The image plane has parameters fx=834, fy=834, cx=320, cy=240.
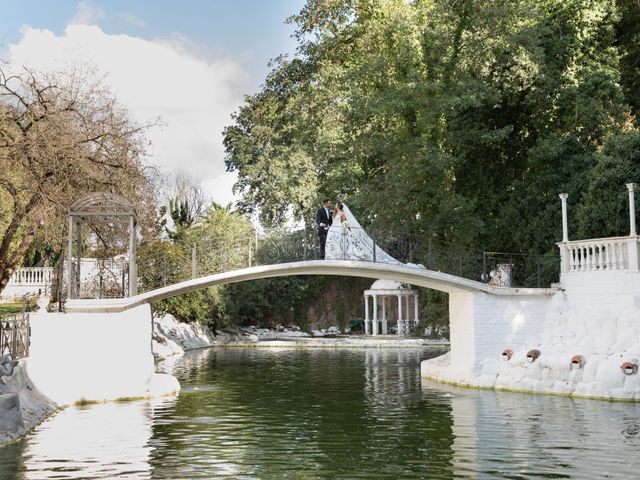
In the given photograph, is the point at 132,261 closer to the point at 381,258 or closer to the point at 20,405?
the point at 20,405

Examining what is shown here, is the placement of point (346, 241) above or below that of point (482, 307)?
above

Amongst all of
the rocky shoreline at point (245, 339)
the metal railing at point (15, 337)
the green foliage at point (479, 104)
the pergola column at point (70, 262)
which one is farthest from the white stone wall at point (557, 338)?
the rocky shoreline at point (245, 339)

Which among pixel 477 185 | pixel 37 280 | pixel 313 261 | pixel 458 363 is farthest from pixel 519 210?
pixel 37 280

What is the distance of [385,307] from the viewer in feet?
146

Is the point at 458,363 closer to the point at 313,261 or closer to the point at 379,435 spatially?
the point at 313,261

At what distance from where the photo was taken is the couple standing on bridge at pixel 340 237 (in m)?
21.4

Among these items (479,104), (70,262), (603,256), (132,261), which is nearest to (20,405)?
(70,262)

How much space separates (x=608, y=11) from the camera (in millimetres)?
28781

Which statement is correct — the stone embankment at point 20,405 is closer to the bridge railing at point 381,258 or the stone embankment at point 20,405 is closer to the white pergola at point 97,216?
the white pergola at point 97,216

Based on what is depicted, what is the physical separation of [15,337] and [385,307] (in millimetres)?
29436

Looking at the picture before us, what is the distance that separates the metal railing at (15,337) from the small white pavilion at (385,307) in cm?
2439

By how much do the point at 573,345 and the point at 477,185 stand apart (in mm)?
10520

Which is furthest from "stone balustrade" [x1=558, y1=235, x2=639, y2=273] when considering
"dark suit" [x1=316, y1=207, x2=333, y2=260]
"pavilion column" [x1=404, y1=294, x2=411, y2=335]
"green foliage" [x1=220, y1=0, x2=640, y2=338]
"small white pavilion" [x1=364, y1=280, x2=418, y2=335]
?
"pavilion column" [x1=404, y1=294, x2=411, y2=335]

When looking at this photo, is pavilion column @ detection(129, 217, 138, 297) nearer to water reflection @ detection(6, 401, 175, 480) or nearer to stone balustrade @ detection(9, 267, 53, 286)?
water reflection @ detection(6, 401, 175, 480)
